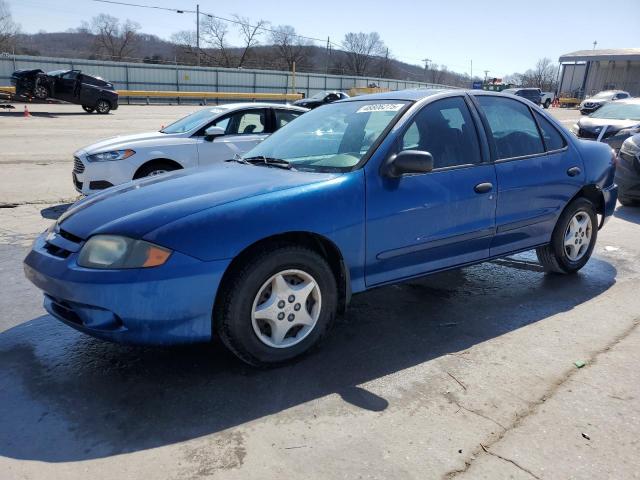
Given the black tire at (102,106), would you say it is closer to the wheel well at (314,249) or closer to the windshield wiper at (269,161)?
the windshield wiper at (269,161)

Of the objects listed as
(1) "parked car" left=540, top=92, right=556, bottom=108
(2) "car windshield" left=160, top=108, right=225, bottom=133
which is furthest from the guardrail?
(2) "car windshield" left=160, top=108, right=225, bottom=133

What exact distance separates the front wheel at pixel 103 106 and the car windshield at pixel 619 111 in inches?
783

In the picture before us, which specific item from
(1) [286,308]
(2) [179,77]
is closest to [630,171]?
(1) [286,308]

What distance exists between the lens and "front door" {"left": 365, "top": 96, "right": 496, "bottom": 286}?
135 inches

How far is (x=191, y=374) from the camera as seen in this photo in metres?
3.08

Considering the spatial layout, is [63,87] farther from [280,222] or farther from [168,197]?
[280,222]

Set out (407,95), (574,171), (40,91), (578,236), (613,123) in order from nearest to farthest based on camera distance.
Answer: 1. (407,95)
2. (574,171)
3. (578,236)
4. (613,123)
5. (40,91)

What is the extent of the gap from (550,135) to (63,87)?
23633 mm

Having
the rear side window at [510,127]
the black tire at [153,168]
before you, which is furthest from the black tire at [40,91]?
the rear side window at [510,127]

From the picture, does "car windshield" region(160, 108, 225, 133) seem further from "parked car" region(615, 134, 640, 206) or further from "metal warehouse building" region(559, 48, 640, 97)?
"metal warehouse building" region(559, 48, 640, 97)

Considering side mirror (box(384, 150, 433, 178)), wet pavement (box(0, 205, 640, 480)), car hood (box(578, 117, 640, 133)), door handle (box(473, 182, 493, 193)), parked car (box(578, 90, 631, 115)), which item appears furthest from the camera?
parked car (box(578, 90, 631, 115))

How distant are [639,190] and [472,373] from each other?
6383 mm

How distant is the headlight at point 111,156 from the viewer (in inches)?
279

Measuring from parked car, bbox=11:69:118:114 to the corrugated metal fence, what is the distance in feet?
36.5
